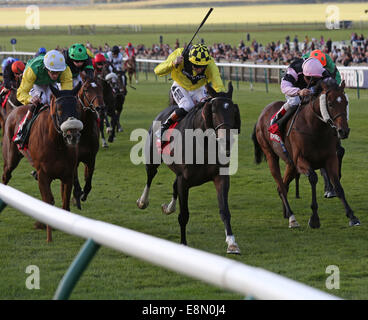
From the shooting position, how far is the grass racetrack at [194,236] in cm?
537

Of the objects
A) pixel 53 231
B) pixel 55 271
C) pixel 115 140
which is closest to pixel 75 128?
pixel 53 231

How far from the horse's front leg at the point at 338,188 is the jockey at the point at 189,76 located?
1395 millimetres

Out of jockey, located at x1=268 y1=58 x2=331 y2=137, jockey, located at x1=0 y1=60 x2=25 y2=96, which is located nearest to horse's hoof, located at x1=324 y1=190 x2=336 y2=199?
jockey, located at x1=268 y1=58 x2=331 y2=137

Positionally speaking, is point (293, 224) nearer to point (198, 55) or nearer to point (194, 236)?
point (194, 236)

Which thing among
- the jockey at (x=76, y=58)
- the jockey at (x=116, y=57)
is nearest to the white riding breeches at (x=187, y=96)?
the jockey at (x=76, y=58)

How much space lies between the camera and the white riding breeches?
751 centimetres

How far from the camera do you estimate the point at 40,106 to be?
796 centimetres

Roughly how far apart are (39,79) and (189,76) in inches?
65.1

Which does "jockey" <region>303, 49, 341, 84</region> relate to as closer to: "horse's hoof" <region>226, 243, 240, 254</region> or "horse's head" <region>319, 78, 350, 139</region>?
"horse's head" <region>319, 78, 350, 139</region>

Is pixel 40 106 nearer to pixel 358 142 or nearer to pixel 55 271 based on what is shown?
pixel 55 271

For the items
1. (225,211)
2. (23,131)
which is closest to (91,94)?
(23,131)

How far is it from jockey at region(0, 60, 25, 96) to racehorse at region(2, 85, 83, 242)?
5.58 metres

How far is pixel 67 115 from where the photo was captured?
7.02 m
